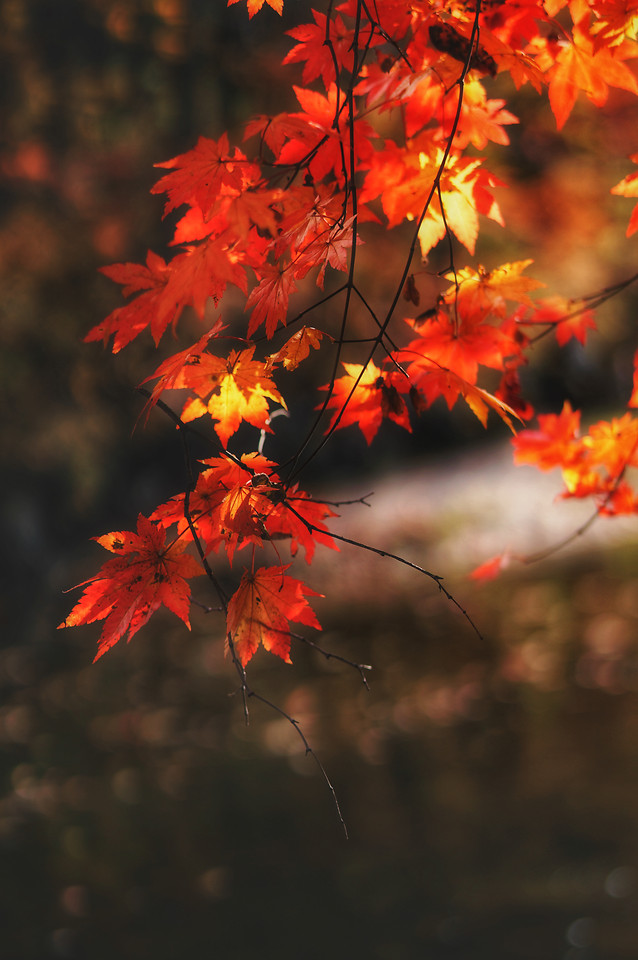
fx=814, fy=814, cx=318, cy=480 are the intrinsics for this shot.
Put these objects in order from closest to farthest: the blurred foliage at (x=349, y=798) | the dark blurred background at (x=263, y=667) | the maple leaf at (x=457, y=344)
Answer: the maple leaf at (x=457, y=344) < the blurred foliage at (x=349, y=798) < the dark blurred background at (x=263, y=667)

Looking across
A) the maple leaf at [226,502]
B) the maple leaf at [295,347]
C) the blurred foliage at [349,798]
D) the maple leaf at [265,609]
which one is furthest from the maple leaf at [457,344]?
the blurred foliage at [349,798]

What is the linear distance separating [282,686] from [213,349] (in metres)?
3.07

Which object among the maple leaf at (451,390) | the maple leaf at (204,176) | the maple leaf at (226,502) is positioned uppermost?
the maple leaf at (204,176)

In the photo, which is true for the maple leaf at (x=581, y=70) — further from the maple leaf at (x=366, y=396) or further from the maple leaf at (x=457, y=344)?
the maple leaf at (x=366, y=396)

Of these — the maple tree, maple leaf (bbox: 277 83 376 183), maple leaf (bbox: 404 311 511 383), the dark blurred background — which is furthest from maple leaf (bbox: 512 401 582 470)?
the dark blurred background

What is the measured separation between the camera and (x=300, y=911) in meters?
3.37

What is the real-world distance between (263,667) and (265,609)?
4674 millimetres

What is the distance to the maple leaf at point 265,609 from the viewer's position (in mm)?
1264

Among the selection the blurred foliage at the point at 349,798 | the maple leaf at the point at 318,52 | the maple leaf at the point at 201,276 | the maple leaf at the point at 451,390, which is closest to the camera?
the maple leaf at the point at 201,276

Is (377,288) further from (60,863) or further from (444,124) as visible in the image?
(444,124)

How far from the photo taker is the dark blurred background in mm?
3408

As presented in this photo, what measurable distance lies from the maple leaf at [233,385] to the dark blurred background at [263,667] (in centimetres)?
257

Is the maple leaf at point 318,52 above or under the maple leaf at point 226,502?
above

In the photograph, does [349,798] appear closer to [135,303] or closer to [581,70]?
[135,303]
